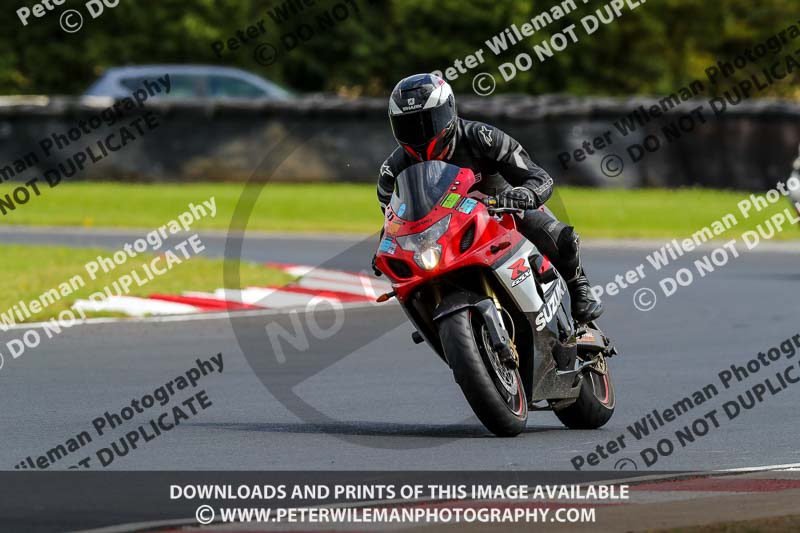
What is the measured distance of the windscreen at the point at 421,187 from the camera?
27.9ft

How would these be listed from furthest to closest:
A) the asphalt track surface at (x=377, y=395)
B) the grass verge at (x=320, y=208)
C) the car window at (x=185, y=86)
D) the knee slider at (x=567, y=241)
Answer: the car window at (x=185, y=86), the grass verge at (x=320, y=208), the knee slider at (x=567, y=241), the asphalt track surface at (x=377, y=395)

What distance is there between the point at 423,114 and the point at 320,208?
64.6 ft

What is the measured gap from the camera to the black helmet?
28.4 feet

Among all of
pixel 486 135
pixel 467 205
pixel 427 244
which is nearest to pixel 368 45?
pixel 486 135

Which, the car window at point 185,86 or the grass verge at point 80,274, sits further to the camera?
the car window at point 185,86

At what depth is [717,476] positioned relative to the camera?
7.81 meters

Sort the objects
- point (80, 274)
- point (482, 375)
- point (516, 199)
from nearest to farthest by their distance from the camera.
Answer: point (482, 375) < point (516, 199) < point (80, 274)

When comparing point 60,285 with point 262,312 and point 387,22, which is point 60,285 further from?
point 387,22

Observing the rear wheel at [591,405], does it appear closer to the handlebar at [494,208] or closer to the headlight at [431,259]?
the handlebar at [494,208]

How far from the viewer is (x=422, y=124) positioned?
8703 mm

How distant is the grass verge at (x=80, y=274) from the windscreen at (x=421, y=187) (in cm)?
690

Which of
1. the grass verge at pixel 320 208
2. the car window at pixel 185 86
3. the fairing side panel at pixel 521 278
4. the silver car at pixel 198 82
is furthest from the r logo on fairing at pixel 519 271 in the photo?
the car window at pixel 185 86

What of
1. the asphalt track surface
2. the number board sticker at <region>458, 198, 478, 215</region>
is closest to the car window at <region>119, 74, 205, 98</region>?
the asphalt track surface

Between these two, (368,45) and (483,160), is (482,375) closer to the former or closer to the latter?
A: (483,160)
